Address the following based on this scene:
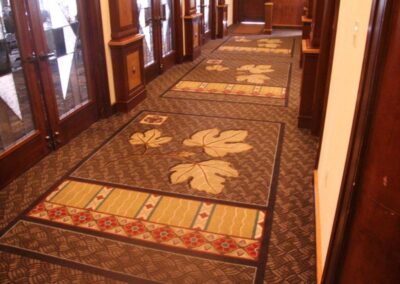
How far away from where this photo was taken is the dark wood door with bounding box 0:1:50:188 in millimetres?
2738

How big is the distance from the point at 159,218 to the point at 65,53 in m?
1.89

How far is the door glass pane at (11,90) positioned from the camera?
270 centimetres

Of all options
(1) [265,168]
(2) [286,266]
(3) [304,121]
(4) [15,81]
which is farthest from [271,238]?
(4) [15,81]

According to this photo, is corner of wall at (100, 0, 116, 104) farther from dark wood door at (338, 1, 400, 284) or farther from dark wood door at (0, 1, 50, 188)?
dark wood door at (338, 1, 400, 284)

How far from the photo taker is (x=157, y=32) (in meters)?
5.61

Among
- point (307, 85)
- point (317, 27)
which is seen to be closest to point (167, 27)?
point (317, 27)

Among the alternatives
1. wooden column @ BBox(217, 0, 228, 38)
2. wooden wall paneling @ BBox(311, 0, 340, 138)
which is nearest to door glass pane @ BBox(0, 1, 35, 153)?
wooden wall paneling @ BBox(311, 0, 340, 138)

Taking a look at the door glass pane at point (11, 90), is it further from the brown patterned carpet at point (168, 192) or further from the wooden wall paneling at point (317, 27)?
the wooden wall paneling at point (317, 27)

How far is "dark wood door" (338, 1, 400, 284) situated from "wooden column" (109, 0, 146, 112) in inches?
128

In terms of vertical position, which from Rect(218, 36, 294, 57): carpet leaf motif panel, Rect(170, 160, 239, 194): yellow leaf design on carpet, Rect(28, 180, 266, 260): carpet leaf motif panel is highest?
Rect(218, 36, 294, 57): carpet leaf motif panel

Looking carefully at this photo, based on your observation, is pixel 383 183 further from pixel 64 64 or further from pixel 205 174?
pixel 64 64

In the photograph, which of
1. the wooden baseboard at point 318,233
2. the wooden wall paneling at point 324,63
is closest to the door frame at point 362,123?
the wooden baseboard at point 318,233

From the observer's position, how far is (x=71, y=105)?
3.62m

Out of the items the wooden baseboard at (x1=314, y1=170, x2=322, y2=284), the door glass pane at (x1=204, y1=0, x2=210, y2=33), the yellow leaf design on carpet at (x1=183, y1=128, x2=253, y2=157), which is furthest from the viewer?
the door glass pane at (x1=204, y1=0, x2=210, y2=33)
